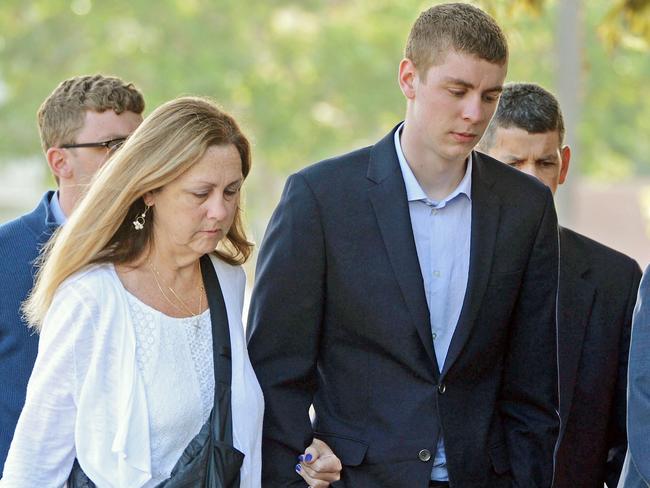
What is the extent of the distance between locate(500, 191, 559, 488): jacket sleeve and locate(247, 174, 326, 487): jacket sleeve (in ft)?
1.98

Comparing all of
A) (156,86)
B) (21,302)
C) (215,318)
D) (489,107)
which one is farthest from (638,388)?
(156,86)

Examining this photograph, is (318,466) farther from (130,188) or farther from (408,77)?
(408,77)

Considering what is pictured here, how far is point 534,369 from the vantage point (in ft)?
11.9

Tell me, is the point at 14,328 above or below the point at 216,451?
above

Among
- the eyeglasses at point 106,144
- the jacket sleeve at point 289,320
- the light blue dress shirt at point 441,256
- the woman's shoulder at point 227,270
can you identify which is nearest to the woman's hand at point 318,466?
the jacket sleeve at point 289,320

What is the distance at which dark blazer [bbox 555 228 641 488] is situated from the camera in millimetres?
3984

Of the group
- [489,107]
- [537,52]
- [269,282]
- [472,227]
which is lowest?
[269,282]

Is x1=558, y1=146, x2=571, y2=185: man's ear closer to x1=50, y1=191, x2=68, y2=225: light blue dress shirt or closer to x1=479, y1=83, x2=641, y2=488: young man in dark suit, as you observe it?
x1=479, y1=83, x2=641, y2=488: young man in dark suit

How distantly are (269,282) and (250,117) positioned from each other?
48.6ft

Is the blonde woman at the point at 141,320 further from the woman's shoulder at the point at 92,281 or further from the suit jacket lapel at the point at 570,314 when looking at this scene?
the suit jacket lapel at the point at 570,314

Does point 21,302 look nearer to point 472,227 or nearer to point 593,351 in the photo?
point 472,227

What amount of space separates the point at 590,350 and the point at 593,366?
0.05 metres

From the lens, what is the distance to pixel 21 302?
12.0 feet

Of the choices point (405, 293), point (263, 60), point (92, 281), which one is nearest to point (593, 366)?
point (405, 293)
